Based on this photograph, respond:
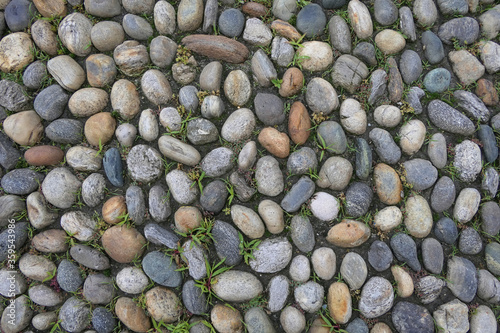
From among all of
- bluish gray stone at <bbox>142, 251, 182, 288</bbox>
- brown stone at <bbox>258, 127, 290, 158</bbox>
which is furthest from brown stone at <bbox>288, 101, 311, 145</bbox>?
bluish gray stone at <bbox>142, 251, 182, 288</bbox>

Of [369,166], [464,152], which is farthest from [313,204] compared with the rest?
[464,152]

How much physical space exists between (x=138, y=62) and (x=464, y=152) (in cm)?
277

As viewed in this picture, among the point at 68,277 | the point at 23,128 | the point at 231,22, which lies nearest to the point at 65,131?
the point at 23,128

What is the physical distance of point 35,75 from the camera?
9.61 ft

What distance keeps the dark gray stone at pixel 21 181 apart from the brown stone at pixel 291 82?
214 centimetres

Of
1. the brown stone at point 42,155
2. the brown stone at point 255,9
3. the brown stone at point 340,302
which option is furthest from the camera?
the brown stone at point 255,9

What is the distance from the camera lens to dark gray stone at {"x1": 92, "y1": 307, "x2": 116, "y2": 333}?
2568 millimetres

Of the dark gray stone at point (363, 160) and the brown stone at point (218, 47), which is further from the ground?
the brown stone at point (218, 47)

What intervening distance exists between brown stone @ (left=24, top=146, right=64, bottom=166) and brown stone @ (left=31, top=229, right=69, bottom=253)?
0.57 meters

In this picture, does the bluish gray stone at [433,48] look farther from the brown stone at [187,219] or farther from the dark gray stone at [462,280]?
the brown stone at [187,219]

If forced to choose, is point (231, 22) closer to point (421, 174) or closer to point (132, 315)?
point (421, 174)

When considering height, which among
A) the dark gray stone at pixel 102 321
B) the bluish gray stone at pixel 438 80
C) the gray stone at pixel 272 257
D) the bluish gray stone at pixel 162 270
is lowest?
the dark gray stone at pixel 102 321

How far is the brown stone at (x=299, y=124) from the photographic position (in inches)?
107

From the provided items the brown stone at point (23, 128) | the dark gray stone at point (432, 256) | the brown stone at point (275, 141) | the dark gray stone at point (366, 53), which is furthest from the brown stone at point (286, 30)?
the brown stone at point (23, 128)
